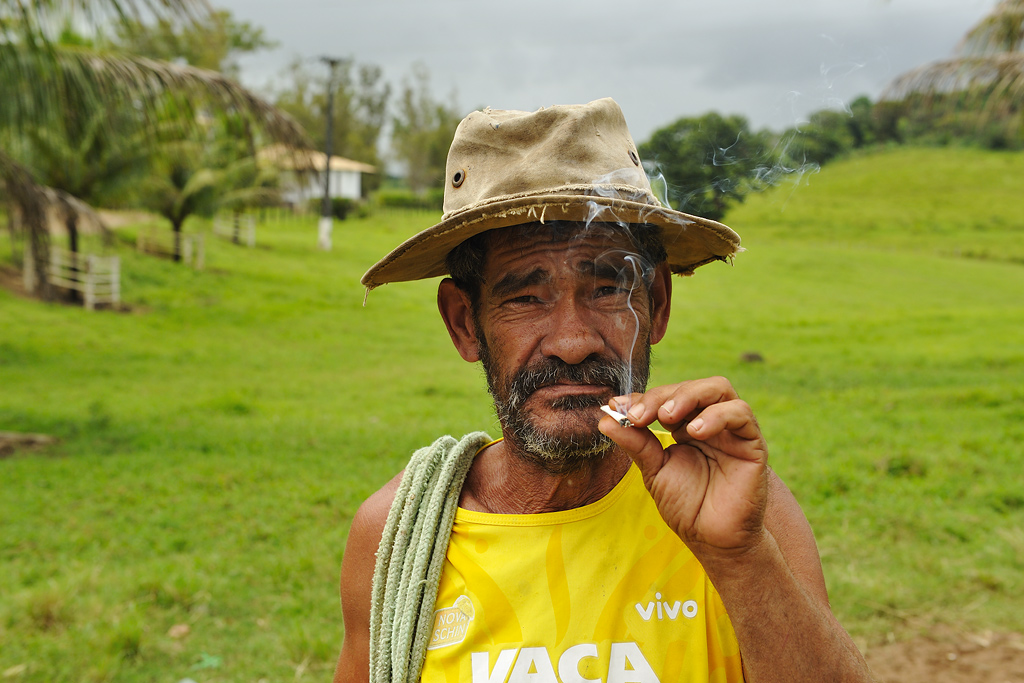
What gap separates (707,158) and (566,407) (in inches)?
35.1

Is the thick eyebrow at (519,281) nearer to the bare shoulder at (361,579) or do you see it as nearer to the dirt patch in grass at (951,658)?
the bare shoulder at (361,579)

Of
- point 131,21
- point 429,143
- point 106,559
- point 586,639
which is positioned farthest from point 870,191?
point 429,143

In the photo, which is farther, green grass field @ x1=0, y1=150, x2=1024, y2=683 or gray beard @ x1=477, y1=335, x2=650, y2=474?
green grass field @ x1=0, y1=150, x2=1024, y2=683

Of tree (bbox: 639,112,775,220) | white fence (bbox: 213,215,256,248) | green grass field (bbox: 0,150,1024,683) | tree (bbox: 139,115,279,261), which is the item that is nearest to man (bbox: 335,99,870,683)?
tree (bbox: 639,112,775,220)

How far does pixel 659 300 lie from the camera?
200 centimetres

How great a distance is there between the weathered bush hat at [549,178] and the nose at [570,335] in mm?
202

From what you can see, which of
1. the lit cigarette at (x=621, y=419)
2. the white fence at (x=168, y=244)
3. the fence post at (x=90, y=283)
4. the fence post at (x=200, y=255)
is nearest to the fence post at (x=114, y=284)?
the fence post at (x=90, y=283)

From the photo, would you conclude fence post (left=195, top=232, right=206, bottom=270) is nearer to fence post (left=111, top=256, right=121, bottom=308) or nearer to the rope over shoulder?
fence post (left=111, top=256, right=121, bottom=308)

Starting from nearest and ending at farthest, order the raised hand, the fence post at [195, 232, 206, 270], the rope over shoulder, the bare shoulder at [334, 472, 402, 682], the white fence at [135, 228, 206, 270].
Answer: the raised hand → the rope over shoulder → the bare shoulder at [334, 472, 402, 682] → the fence post at [195, 232, 206, 270] → the white fence at [135, 228, 206, 270]

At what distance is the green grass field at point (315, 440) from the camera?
4340 mm

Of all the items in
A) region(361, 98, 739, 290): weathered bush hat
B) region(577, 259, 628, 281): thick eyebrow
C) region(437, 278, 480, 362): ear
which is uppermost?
region(361, 98, 739, 290): weathered bush hat

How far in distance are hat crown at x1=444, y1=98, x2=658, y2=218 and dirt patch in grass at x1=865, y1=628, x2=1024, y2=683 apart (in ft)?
9.77

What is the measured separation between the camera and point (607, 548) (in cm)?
177

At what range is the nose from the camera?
5.62 feet
